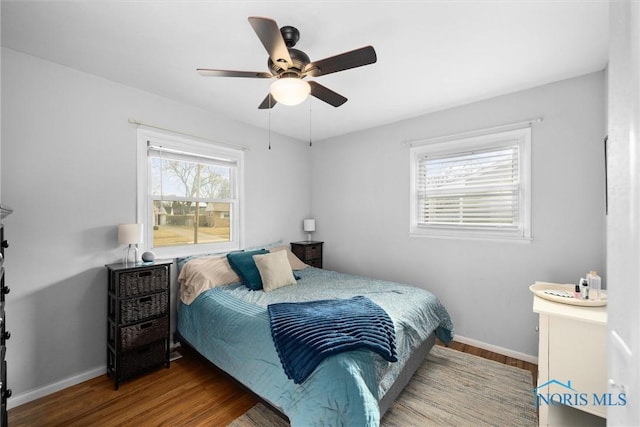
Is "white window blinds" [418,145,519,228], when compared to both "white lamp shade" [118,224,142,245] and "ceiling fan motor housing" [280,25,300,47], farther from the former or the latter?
"white lamp shade" [118,224,142,245]

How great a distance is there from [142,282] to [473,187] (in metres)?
3.40

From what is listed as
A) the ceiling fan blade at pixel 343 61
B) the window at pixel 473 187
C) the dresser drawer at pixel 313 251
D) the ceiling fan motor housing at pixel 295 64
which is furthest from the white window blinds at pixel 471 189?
the ceiling fan motor housing at pixel 295 64

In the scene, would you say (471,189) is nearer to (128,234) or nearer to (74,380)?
(128,234)

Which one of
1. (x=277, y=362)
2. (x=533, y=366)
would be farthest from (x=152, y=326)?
(x=533, y=366)

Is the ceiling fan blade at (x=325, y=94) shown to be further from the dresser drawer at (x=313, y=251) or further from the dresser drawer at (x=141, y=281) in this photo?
the dresser drawer at (x=313, y=251)

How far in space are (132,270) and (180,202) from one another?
0.95 meters

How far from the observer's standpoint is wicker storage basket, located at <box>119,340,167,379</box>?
2.29 metres

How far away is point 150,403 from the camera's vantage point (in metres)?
2.05

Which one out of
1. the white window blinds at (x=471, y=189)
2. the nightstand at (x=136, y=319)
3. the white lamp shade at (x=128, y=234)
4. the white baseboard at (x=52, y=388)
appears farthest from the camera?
the white window blinds at (x=471, y=189)

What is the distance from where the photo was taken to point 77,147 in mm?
2318

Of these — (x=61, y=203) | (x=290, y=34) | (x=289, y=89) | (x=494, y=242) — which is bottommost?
(x=494, y=242)

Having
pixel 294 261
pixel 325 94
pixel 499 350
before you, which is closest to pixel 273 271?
pixel 294 261

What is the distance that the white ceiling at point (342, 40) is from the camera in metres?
1.63

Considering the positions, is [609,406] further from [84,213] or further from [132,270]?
[84,213]
